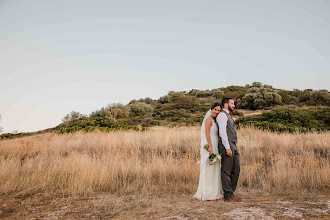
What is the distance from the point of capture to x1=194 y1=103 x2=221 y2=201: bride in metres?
5.07

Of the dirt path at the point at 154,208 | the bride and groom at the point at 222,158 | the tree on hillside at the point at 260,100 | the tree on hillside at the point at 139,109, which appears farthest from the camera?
the tree on hillside at the point at 139,109

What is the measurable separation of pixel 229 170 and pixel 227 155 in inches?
12.5

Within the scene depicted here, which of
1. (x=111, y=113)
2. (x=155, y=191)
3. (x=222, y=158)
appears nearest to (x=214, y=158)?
(x=222, y=158)

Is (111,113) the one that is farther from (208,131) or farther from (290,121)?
(208,131)

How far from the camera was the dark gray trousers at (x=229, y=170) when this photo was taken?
199 inches

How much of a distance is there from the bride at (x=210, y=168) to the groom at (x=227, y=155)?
13cm

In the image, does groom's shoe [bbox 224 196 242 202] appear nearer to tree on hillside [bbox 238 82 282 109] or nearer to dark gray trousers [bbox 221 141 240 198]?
dark gray trousers [bbox 221 141 240 198]

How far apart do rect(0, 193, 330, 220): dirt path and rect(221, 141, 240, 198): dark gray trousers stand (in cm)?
40

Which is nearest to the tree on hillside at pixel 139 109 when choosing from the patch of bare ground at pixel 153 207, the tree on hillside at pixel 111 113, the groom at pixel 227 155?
the tree on hillside at pixel 111 113

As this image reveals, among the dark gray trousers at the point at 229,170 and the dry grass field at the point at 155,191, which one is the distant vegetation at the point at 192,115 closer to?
the dry grass field at the point at 155,191

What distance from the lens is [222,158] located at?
17.0 feet

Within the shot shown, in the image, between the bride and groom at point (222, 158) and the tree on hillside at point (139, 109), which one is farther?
the tree on hillside at point (139, 109)

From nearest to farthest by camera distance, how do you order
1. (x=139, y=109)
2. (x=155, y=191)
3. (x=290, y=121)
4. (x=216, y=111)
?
(x=216, y=111) < (x=155, y=191) < (x=290, y=121) < (x=139, y=109)

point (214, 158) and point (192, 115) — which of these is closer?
point (214, 158)
